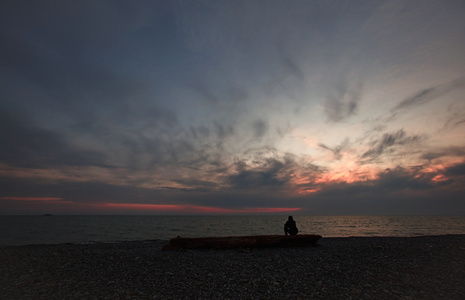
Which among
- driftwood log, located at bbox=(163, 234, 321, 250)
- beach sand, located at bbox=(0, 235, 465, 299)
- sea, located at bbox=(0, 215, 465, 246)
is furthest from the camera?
sea, located at bbox=(0, 215, 465, 246)

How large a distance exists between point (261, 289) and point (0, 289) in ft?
39.6

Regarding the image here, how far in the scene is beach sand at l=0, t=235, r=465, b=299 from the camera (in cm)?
1045

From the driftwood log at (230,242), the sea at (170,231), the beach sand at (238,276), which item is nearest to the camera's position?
the beach sand at (238,276)

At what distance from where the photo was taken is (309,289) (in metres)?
10.7

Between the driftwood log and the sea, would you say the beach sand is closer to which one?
the driftwood log

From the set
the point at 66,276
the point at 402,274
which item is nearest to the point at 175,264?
the point at 66,276

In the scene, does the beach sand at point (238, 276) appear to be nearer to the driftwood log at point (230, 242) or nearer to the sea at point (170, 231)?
the driftwood log at point (230, 242)

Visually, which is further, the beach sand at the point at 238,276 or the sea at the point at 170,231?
the sea at the point at 170,231

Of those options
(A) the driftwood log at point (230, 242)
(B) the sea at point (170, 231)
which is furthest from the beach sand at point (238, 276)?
(B) the sea at point (170, 231)

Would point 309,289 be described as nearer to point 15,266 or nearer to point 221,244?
point 221,244

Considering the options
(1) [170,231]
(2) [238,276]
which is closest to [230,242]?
(2) [238,276]

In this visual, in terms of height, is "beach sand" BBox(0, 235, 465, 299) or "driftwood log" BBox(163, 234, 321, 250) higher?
"driftwood log" BBox(163, 234, 321, 250)

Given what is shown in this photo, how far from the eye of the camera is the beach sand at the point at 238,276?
1045 cm

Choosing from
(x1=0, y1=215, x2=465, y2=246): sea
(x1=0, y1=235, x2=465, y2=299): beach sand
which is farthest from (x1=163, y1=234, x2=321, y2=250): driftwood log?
(x1=0, y1=215, x2=465, y2=246): sea
